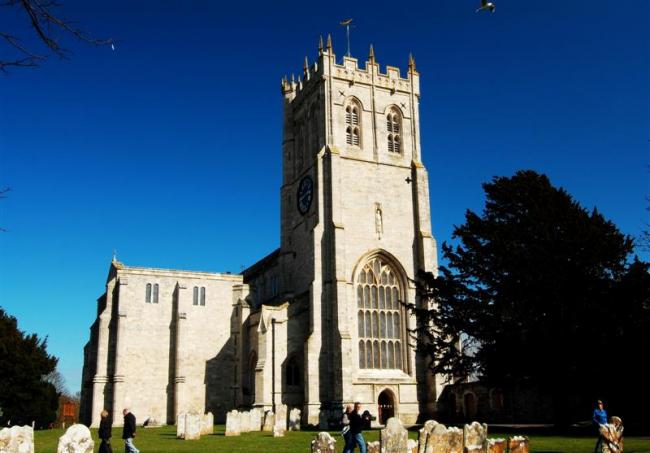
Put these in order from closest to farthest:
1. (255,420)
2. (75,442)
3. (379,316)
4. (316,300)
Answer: (75,442)
(255,420)
(316,300)
(379,316)

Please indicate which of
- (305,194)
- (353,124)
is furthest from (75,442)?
(353,124)

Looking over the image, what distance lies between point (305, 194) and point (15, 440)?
34328 millimetres

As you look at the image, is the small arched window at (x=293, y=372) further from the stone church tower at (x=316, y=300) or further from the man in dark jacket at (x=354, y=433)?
the man in dark jacket at (x=354, y=433)

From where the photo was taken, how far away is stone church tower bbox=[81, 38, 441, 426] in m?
39.9

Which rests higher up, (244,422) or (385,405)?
(385,405)

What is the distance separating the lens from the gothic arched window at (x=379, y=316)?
41250 millimetres

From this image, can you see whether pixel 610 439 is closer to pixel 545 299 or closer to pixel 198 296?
pixel 545 299

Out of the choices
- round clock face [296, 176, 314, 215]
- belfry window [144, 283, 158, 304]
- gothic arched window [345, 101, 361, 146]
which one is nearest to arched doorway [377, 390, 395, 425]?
round clock face [296, 176, 314, 215]

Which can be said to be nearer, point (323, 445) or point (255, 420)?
point (323, 445)

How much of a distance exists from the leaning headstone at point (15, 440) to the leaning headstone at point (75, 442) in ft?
3.94

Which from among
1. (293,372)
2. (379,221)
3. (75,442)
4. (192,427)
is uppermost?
(379,221)

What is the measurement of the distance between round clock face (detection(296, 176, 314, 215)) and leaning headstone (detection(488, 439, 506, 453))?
1201 inches

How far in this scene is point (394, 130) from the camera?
47562mm

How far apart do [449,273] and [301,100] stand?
21.7 m
